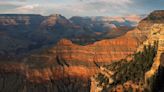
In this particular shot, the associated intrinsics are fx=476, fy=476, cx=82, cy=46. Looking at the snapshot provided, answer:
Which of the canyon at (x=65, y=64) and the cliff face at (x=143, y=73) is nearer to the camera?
the cliff face at (x=143, y=73)

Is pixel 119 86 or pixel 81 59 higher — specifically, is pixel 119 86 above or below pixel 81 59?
above

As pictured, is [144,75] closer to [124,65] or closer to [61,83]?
[124,65]

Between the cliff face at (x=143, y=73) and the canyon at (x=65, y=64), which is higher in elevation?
the cliff face at (x=143, y=73)

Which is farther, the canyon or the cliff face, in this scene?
the canyon

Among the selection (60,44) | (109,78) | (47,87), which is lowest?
(47,87)

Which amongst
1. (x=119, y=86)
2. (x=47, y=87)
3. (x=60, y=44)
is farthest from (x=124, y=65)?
(x=60, y=44)

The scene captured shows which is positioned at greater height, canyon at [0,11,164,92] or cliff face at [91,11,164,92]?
cliff face at [91,11,164,92]

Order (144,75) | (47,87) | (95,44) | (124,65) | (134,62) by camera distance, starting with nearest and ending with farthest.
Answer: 1. (144,75)
2. (134,62)
3. (124,65)
4. (47,87)
5. (95,44)

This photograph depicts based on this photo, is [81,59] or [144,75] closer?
[144,75]

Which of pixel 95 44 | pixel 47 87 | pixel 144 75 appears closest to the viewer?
pixel 144 75

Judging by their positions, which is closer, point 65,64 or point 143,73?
point 143,73

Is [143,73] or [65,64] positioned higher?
[143,73]
